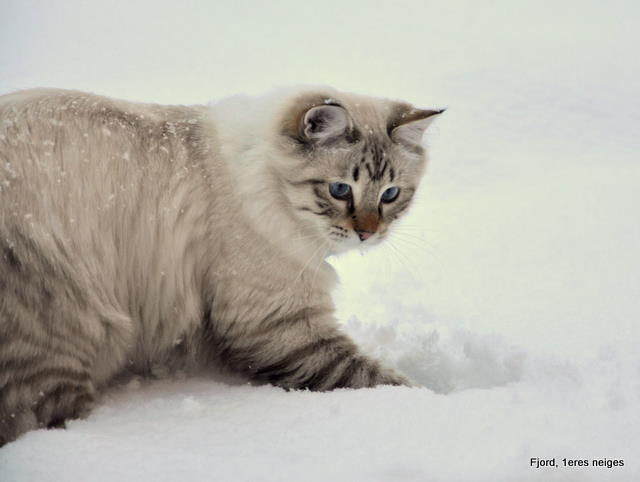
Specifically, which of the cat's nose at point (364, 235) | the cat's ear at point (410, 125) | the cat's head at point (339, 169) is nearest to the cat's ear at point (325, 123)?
the cat's head at point (339, 169)

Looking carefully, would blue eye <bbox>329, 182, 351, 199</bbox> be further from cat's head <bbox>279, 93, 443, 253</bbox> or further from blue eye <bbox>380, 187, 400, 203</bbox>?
blue eye <bbox>380, 187, 400, 203</bbox>

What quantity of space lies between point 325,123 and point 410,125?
14.0 inches

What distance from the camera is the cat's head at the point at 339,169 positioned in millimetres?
2441

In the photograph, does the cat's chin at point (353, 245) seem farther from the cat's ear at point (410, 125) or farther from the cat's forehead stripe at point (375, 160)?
the cat's ear at point (410, 125)

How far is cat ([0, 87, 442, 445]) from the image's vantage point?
7.29 feet

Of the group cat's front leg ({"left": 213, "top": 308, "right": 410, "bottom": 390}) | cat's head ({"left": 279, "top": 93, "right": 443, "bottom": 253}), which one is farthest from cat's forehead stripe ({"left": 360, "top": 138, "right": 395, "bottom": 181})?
cat's front leg ({"left": 213, "top": 308, "right": 410, "bottom": 390})

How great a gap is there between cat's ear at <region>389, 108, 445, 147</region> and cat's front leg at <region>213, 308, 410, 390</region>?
76 centimetres

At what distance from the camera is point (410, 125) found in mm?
2578

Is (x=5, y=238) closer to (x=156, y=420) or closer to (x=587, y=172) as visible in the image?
(x=156, y=420)

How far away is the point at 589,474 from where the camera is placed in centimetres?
171

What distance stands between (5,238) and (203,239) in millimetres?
687

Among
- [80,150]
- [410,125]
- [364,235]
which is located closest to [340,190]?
[364,235]

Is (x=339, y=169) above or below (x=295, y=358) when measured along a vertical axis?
above

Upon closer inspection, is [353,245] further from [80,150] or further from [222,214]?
[80,150]
